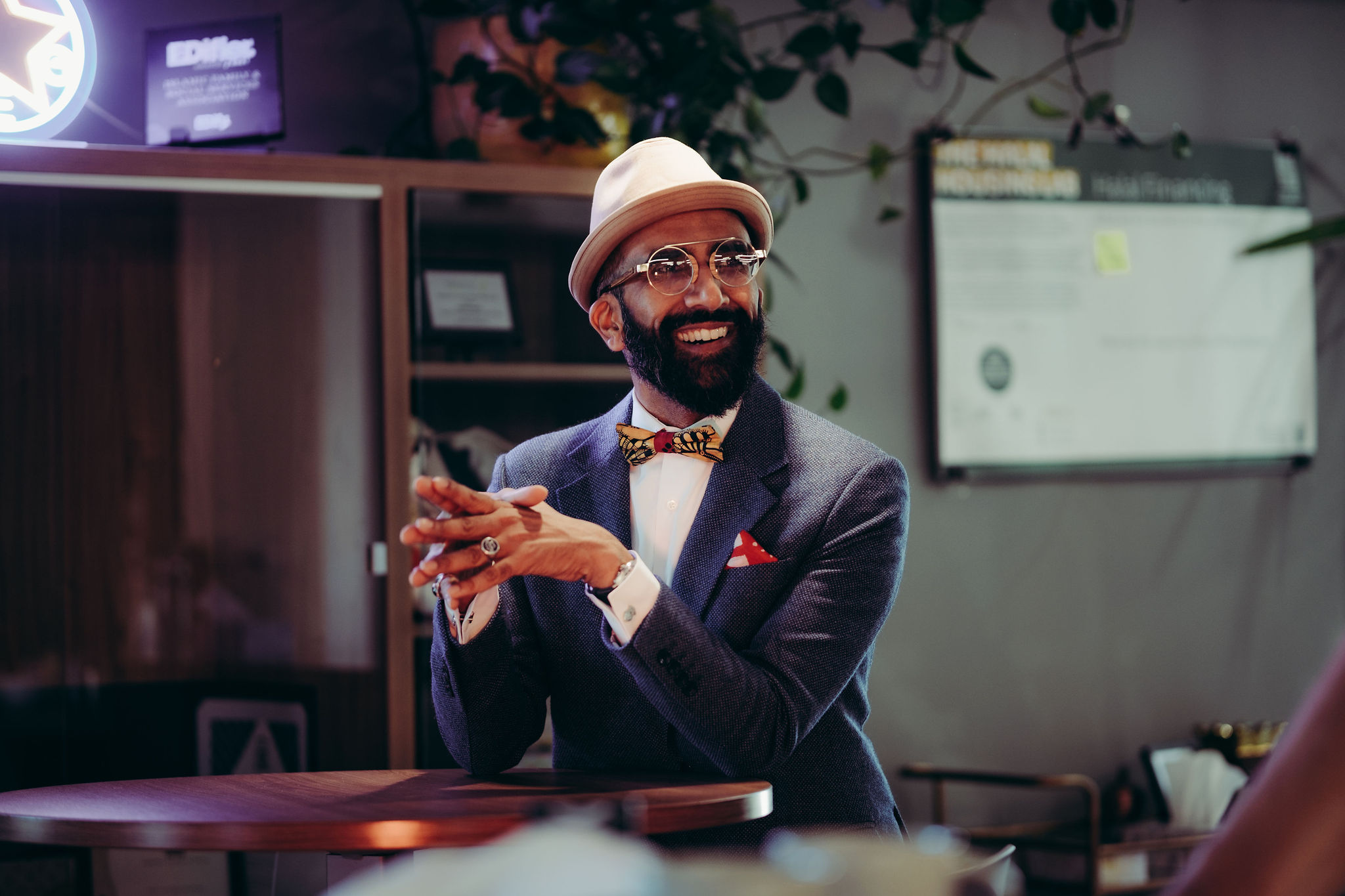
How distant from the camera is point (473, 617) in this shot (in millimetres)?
1570

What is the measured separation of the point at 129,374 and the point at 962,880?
250cm

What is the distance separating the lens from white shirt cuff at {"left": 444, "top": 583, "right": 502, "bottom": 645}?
1.56 metres

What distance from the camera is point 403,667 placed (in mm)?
2625

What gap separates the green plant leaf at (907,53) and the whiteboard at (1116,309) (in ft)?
1.98

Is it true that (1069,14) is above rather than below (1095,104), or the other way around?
above

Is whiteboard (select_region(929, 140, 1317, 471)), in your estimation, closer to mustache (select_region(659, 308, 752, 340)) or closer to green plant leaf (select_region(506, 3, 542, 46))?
green plant leaf (select_region(506, 3, 542, 46))

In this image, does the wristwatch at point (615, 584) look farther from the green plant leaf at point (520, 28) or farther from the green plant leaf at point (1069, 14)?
the green plant leaf at point (1069, 14)

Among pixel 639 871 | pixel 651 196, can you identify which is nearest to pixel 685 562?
pixel 651 196

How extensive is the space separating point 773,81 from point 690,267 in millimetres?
1418

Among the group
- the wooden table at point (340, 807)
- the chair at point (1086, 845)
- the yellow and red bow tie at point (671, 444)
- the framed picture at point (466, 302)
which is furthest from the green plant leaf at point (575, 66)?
the chair at point (1086, 845)

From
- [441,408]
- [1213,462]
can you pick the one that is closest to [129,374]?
[441,408]

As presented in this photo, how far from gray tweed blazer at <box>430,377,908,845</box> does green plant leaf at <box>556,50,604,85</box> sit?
1231mm

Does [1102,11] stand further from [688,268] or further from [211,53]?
[211,53]

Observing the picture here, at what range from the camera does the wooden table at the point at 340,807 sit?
44.5 inches
